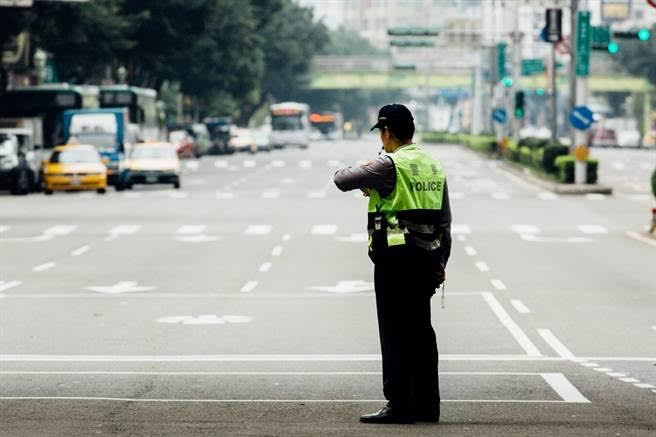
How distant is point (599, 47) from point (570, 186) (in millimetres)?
5295

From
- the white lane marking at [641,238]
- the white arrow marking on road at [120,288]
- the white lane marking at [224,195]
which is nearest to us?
the white arrow marking on road at [120,288]

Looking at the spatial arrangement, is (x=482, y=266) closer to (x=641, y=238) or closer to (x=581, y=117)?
(x=641, y=238)

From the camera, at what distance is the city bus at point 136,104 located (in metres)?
68.8

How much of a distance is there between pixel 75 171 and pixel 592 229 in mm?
20508

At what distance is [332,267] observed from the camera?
24.5 m

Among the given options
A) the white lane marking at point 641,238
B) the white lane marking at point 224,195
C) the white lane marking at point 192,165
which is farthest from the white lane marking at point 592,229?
the white lane marking at point 192,165

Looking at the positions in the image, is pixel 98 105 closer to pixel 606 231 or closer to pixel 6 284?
pixel 606 231

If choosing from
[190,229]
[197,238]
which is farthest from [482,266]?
[190,229]

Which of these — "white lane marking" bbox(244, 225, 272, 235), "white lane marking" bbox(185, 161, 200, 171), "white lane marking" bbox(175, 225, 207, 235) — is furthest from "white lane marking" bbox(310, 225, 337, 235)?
"white lane marking" bbox(185, 161, 200, 171)

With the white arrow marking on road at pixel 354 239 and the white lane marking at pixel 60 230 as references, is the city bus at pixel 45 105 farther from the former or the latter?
the white arrow marking on road at pixel 354 239

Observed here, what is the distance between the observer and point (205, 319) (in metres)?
17.4

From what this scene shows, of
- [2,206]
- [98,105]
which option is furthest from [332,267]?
[98,105]

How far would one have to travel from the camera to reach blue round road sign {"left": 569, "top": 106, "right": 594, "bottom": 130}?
164 ft

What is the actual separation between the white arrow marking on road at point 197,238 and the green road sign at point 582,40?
76.7 ft
